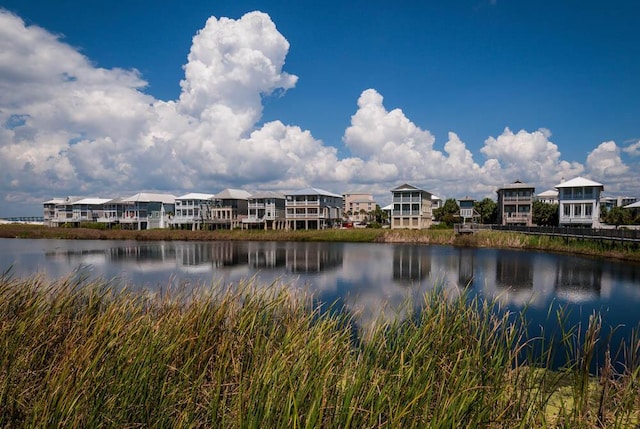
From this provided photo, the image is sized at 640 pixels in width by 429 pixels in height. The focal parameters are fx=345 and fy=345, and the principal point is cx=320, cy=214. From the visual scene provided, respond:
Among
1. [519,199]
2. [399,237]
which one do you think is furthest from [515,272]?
[519,199]

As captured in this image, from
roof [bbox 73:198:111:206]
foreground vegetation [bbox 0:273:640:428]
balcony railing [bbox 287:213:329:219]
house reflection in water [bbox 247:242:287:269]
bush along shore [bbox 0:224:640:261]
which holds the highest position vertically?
roof [bbox 73:198:111:206]

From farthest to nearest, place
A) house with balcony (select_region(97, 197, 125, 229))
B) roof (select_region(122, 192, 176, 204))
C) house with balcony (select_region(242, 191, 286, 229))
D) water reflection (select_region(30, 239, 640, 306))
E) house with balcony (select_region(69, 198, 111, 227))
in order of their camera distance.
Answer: house with balcony (select_region(69, 198, 111, 227)), house with balcony (select_region(97, 197, 125, 229)), roof (select_region(122, 192, 176, 204)), house with balcony (select_region(242, 191, 286, 229)), water reflection (select_region(30, 239, 640, 306))

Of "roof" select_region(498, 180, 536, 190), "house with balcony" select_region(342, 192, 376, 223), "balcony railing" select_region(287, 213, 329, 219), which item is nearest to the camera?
"roof" select_region(498, 180, 536, 190)

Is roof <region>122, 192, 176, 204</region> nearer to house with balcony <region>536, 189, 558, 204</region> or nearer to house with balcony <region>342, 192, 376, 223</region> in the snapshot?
house with balcony <region>342, 192, 376, 223</region>

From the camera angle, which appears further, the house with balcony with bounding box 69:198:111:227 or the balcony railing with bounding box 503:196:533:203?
the house with balcony with bounding box 69:198:111:227

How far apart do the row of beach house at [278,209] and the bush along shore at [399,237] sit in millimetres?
10374

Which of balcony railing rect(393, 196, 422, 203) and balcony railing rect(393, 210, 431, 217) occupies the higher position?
balcony railing rect(393, 196, 422, 203)

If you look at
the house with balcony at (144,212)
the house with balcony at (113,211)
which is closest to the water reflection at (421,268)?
the house with balcony at (144,212)

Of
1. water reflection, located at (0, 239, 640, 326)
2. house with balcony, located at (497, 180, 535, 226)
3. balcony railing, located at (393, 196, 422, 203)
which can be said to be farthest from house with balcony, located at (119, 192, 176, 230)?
house with balcony, located at (497, 180, 535, 226)

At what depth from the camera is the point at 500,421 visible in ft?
13.8

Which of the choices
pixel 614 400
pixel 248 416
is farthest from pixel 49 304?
pixel 614 400

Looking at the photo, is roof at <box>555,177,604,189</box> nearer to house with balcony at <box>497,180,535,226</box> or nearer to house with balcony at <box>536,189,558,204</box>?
house with balcony at <box>497,180,535,226</box>

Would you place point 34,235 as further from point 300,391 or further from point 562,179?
point 562,179

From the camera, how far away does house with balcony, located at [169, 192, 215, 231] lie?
79.7m
